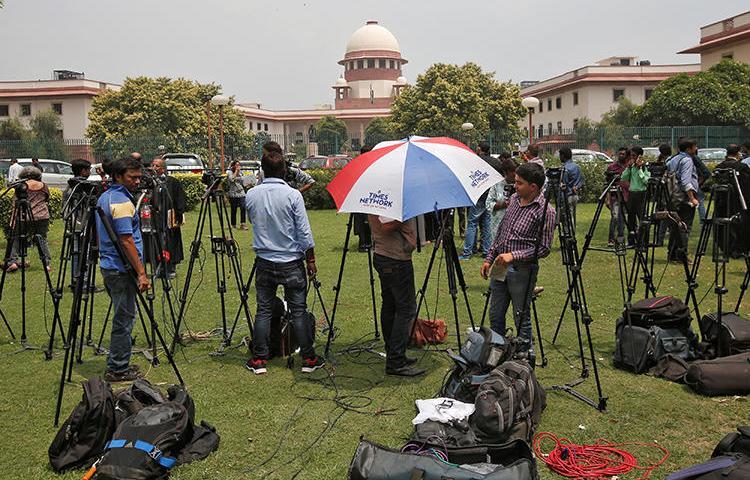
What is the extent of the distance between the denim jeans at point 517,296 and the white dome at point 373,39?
7823 centimetres

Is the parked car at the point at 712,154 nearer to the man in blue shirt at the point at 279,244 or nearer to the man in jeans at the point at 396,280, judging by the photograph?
the man in jeans at the point at 396,280

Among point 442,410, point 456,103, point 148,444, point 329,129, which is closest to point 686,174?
point 442,410

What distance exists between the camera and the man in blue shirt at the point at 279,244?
5.70m

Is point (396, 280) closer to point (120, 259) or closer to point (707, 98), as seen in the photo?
point (120, 259)

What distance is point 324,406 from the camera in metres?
5.22

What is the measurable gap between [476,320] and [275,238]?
9.41 feet

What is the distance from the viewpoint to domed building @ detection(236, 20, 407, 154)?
76500 millimetres

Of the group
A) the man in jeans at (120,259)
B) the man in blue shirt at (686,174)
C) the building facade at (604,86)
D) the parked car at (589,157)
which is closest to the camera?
the man in jeans at (120,259)

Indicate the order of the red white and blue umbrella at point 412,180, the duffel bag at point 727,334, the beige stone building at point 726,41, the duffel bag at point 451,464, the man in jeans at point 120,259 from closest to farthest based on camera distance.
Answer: the duffel bag at point 451,464, the red white and blue umbrella at point 412,180, the man in jeans at point 120,259, the duffel bag at point 727,334, the beige stone building at point 726,41

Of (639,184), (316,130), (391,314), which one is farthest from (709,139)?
(316,130)

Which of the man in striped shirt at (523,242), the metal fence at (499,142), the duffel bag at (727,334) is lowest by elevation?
the duffel bag at (727,334)

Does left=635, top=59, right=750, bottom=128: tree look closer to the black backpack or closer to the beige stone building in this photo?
the beige stone building

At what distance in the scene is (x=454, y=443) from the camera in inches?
167

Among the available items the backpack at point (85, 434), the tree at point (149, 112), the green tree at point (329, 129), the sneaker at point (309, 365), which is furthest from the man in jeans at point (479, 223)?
the green tree at point (329, 129)
